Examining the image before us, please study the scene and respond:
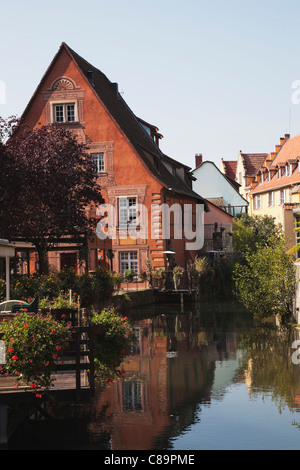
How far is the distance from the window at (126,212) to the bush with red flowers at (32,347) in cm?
3266

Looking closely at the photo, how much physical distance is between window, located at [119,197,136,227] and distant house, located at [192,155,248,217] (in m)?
28.6

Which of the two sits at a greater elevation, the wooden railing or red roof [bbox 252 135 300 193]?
red roof [bbox 252 135 300 193]

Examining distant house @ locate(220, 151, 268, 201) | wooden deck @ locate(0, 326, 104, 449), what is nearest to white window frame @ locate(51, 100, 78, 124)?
wooden deck @ locate(0, 326, 104, 449)

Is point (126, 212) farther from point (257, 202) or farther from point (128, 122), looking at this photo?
point (257, 202)

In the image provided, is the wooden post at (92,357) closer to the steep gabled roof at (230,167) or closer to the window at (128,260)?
the window at (128,260)

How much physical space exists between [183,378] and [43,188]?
13.6 meters

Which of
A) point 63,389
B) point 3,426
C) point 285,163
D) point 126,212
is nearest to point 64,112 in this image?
point 126,212

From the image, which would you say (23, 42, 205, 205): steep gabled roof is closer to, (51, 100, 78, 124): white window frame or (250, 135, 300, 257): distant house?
(51, 100, 78, 124): white window frame

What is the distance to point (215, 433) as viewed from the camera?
12.9 metres

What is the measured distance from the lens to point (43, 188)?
29656 millimetres

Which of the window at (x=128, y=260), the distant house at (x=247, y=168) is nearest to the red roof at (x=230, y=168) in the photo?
the distant house at (x=247, y=168)

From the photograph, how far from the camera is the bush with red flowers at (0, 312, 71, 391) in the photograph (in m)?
11.4
